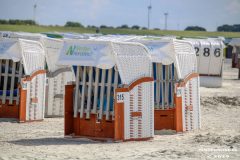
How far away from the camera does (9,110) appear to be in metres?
10.4

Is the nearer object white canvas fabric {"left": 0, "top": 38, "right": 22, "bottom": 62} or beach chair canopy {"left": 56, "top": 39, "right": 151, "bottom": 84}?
beach chair canopy {"left": 56, "top": 39, "right": 151, "bottom": 84}

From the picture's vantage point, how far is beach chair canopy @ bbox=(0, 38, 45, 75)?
9.55 meters

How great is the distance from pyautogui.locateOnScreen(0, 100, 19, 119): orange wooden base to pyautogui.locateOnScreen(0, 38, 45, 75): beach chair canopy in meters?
1.26

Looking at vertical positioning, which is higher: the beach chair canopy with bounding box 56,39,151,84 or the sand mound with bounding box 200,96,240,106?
the beach chair canopy with bounding box 56,39,151,84

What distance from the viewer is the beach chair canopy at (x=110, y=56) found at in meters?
6.99

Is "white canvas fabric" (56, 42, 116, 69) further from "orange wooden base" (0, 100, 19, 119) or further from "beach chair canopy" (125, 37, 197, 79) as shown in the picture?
"orange wooden base" (0, 100, 19, 119)

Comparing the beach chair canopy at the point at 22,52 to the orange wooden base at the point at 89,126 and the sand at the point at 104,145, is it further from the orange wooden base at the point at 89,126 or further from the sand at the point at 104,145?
the orange wooden base at the point at 89,126

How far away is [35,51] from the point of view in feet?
32.7

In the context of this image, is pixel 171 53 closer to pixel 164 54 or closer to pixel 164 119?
pixel 164 54

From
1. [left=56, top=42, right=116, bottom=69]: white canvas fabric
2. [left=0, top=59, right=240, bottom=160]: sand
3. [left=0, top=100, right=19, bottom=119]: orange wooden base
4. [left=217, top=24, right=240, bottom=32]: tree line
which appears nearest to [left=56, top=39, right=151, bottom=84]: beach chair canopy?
[left=56, top=42, right=116, bottom=69]: white canvas fabric

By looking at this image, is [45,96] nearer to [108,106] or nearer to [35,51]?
[35,51]

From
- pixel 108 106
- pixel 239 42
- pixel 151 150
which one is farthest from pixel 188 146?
pixel 239 42

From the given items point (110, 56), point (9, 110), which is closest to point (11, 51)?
point (9, 110)

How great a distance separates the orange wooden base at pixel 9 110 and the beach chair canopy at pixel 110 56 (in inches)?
142
